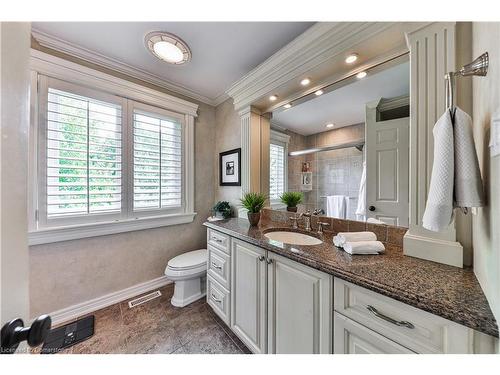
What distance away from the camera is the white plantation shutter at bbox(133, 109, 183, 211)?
6.39ft

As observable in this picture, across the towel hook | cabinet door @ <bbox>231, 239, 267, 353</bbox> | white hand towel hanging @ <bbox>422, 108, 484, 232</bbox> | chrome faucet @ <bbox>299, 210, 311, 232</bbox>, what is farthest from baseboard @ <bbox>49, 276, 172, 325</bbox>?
the towel hook

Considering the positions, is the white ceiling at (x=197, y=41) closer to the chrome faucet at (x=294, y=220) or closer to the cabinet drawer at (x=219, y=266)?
the chrome faucet at (x=294, y=220)

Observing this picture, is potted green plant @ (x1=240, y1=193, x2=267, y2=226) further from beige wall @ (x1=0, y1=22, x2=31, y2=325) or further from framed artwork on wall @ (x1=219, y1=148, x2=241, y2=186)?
beige wall @ (x1=0, y1=22, x2=31, y2=325)

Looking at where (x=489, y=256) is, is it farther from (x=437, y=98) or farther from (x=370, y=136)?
(x=370, y=136)

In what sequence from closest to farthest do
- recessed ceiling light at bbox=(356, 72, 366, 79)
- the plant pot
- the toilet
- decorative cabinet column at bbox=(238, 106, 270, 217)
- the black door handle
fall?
1. the black door handle
2. recessed ceiling light at bbox=(356, 72, 366, 79)
3. the plant pot
4. the toilet
5. decorative cabinet column at bbox=(238, 106, 270, 217)

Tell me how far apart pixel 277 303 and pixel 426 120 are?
1.26 m

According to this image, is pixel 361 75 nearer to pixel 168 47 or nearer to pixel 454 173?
pixel 454 173

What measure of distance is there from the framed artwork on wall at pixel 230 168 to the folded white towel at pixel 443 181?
167 centimetres

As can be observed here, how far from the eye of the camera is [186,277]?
175 cm

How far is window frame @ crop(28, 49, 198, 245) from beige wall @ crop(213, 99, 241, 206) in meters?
0.35

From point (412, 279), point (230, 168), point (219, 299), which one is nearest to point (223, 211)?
point (230, 168)

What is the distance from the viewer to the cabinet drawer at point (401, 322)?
0.55 meters

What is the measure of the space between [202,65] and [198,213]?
5.65ft

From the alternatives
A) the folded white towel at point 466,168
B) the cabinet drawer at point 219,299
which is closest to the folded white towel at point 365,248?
the folded white towel at point 466,168
